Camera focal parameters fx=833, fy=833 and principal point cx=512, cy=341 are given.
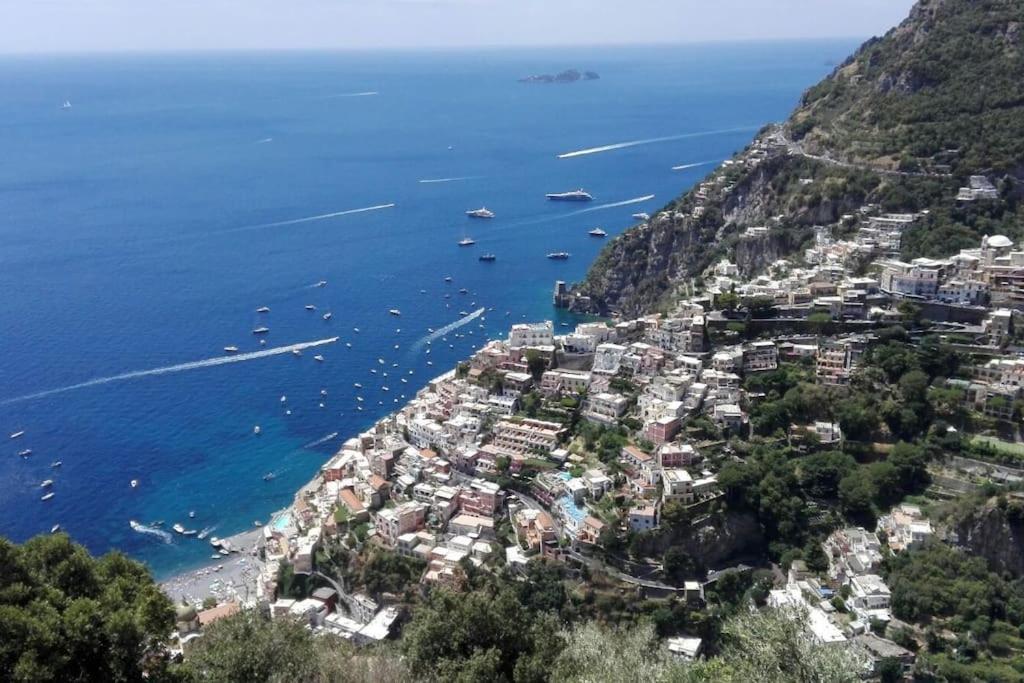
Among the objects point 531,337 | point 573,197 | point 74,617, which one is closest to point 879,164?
point 531,337

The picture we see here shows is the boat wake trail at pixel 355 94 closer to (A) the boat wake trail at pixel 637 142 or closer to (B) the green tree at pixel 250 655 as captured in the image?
(A) the boat wake trail at pixel 637 142

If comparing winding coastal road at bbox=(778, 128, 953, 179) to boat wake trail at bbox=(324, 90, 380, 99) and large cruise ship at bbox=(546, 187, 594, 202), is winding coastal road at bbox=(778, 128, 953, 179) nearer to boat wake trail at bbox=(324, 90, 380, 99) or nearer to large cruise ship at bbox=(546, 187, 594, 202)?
large cruise ship at bbox=(546, 187, 594, 202)

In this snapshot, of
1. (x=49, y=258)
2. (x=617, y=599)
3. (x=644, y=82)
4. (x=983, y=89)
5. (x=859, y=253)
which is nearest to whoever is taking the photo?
(x=617, y=599)

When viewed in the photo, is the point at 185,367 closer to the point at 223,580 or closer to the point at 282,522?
the point at 282,522

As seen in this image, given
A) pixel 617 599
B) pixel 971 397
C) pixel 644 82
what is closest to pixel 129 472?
pixel 617 599

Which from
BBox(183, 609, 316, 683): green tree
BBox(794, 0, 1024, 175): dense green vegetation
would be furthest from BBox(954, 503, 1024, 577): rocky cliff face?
BBox(794, 0, 1024, 175): dense green vegetation

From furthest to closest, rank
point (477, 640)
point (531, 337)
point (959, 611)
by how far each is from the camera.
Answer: point (531, 337) < point (959, 611) < point (477, 640)

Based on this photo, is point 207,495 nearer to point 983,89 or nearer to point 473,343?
point 473,343
